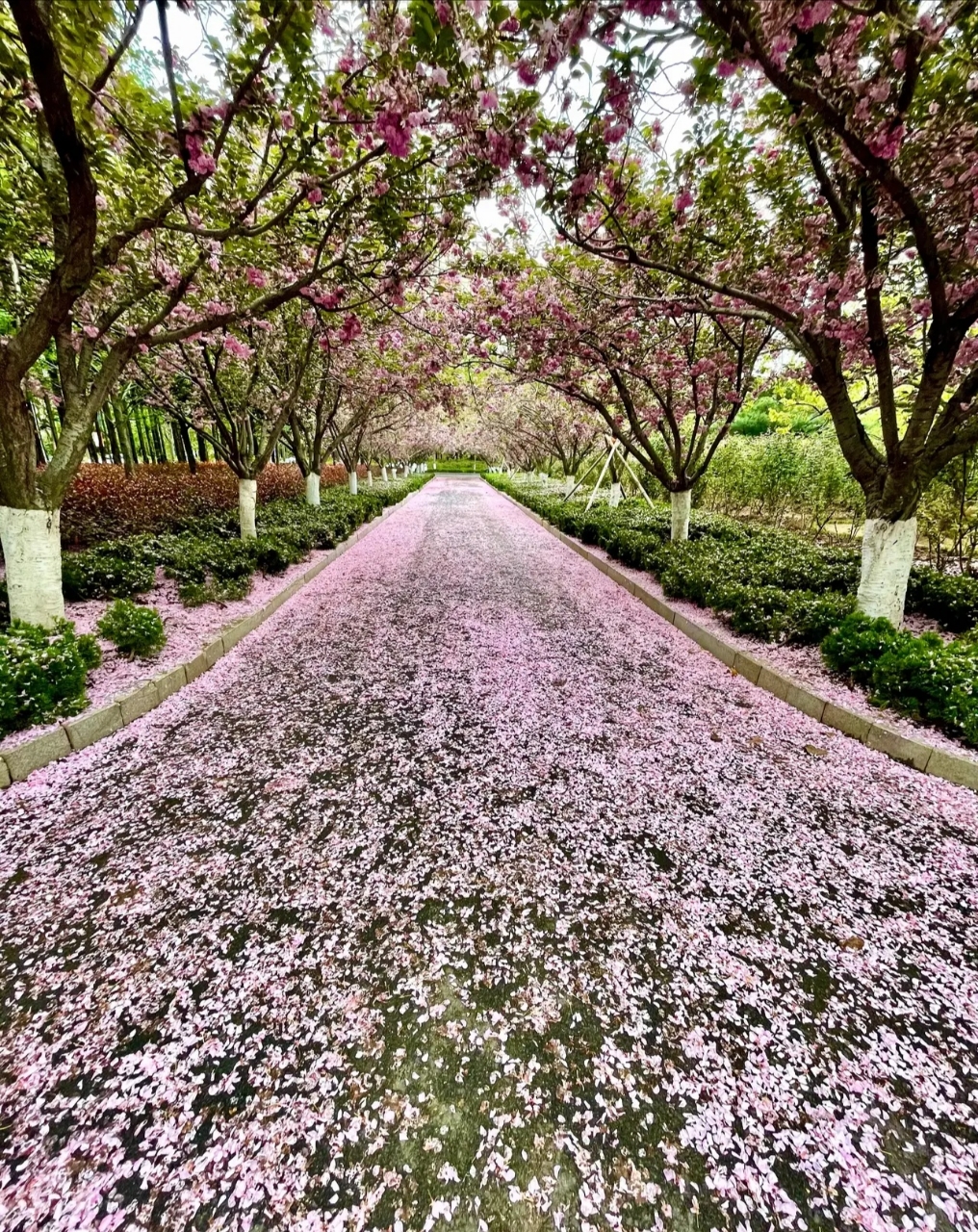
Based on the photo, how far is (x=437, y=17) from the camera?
2.50m

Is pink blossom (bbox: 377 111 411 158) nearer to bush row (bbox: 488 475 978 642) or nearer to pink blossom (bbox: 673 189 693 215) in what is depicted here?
pink blossom (bbox: 673 189 693 215)

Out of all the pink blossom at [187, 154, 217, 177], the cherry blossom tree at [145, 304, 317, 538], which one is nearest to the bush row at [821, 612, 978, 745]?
the pink blossom at [187, 154, 217, 177]

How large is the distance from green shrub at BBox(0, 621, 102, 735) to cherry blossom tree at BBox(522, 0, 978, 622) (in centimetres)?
522

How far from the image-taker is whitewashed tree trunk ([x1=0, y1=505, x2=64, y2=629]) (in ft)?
14.0

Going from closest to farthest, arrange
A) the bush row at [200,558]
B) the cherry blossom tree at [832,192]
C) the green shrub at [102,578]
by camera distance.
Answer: the cherry blossom tree at [832,192] → the green shrub at [102,578] → the bush row at [200,558]

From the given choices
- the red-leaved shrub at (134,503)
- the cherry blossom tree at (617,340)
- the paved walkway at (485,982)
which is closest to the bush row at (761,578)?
the cherry blossom tree at (617,340)

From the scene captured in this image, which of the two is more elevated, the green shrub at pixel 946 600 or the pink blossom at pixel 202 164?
the pink blossom at pixel 202 164

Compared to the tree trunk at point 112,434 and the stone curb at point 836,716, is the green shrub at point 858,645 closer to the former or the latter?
the stone curb at point 836,716

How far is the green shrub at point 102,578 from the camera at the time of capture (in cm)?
649

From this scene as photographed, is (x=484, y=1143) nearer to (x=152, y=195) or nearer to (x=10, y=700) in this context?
(x=10, y=700)

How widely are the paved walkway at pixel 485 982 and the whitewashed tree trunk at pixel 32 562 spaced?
1674mm

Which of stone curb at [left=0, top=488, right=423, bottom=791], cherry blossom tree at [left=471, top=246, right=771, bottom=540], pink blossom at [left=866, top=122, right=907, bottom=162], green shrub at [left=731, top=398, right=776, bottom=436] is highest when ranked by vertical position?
green shrub at [left=731, top=398, right=776, bottom=436]

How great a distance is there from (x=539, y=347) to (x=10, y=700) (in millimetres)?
8343

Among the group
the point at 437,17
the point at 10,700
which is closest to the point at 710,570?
the point at 437,17
